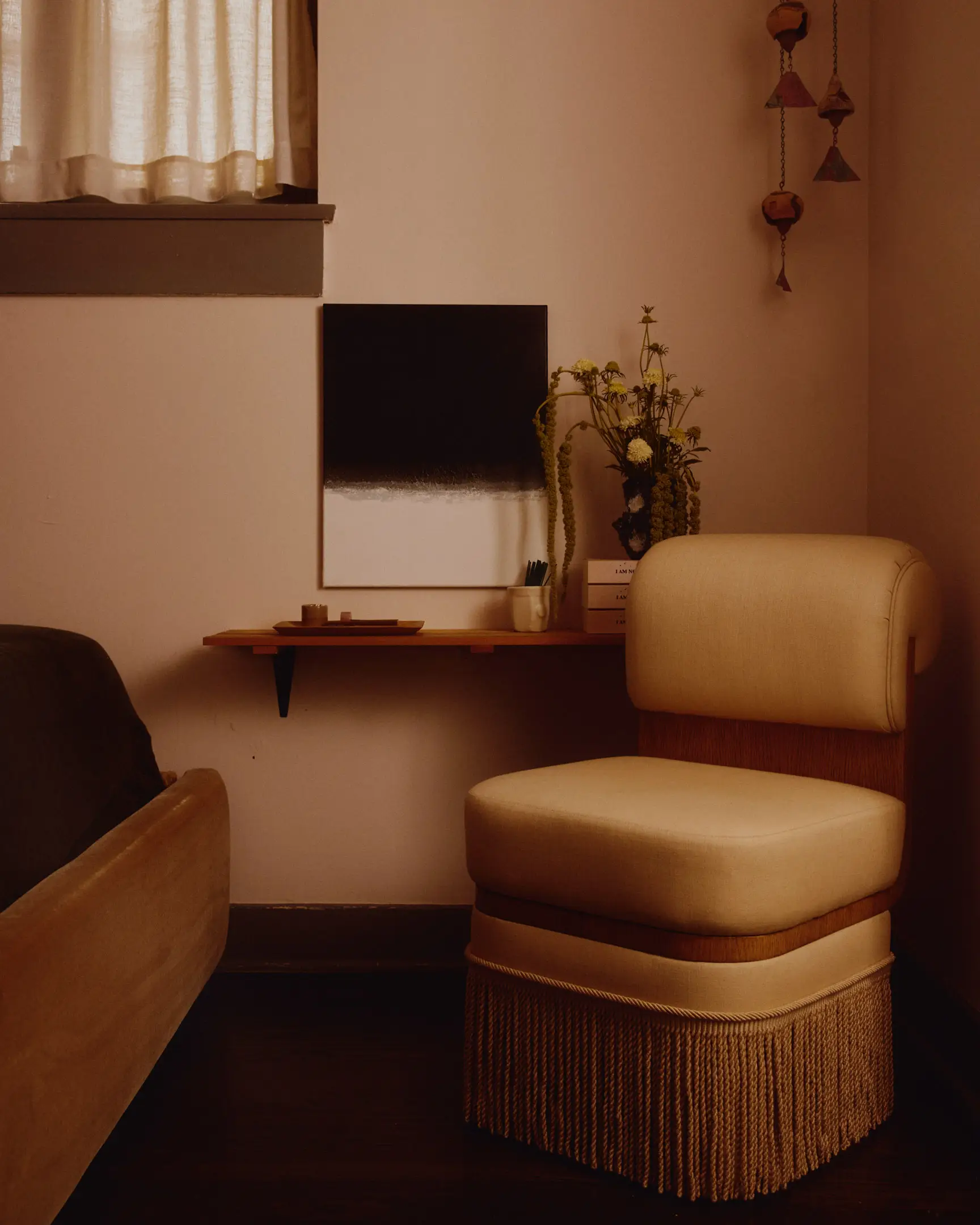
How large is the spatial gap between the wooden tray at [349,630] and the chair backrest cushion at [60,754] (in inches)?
14.0

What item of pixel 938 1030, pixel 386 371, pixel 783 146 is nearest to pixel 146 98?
pixel 386 371

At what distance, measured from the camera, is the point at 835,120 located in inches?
82.7

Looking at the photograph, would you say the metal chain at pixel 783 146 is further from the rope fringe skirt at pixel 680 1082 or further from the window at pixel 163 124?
the rope fringe skirt at pixel 680 1082

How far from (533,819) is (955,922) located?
2.95ft

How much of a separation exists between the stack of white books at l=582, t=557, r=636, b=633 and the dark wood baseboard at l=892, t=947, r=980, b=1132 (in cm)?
89

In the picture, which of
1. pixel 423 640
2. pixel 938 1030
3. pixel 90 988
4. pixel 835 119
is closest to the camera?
pixel 90 988

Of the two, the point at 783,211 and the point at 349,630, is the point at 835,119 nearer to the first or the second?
the point at 783,211

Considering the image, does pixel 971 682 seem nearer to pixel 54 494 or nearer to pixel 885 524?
pixel 885 524

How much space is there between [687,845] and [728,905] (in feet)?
0.30

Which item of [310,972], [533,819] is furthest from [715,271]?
[310,972]

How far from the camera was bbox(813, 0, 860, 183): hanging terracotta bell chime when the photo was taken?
2.05 metres

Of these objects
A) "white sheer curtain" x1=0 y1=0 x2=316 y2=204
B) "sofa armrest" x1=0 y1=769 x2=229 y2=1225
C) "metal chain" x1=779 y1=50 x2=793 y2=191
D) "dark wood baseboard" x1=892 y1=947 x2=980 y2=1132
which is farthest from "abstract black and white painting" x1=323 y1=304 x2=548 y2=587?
"dark wood baseboard" x1=892 y1=947 x2=980 y2=1132

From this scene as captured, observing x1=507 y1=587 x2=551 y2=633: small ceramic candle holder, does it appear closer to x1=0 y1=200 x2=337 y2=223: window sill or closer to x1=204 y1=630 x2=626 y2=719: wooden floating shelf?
x1=204 y1=630 x2=626 y2=719: wooden floating shelf

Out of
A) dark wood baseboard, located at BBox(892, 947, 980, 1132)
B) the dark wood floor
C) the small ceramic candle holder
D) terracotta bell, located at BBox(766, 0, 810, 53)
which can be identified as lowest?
the dark wood floor
